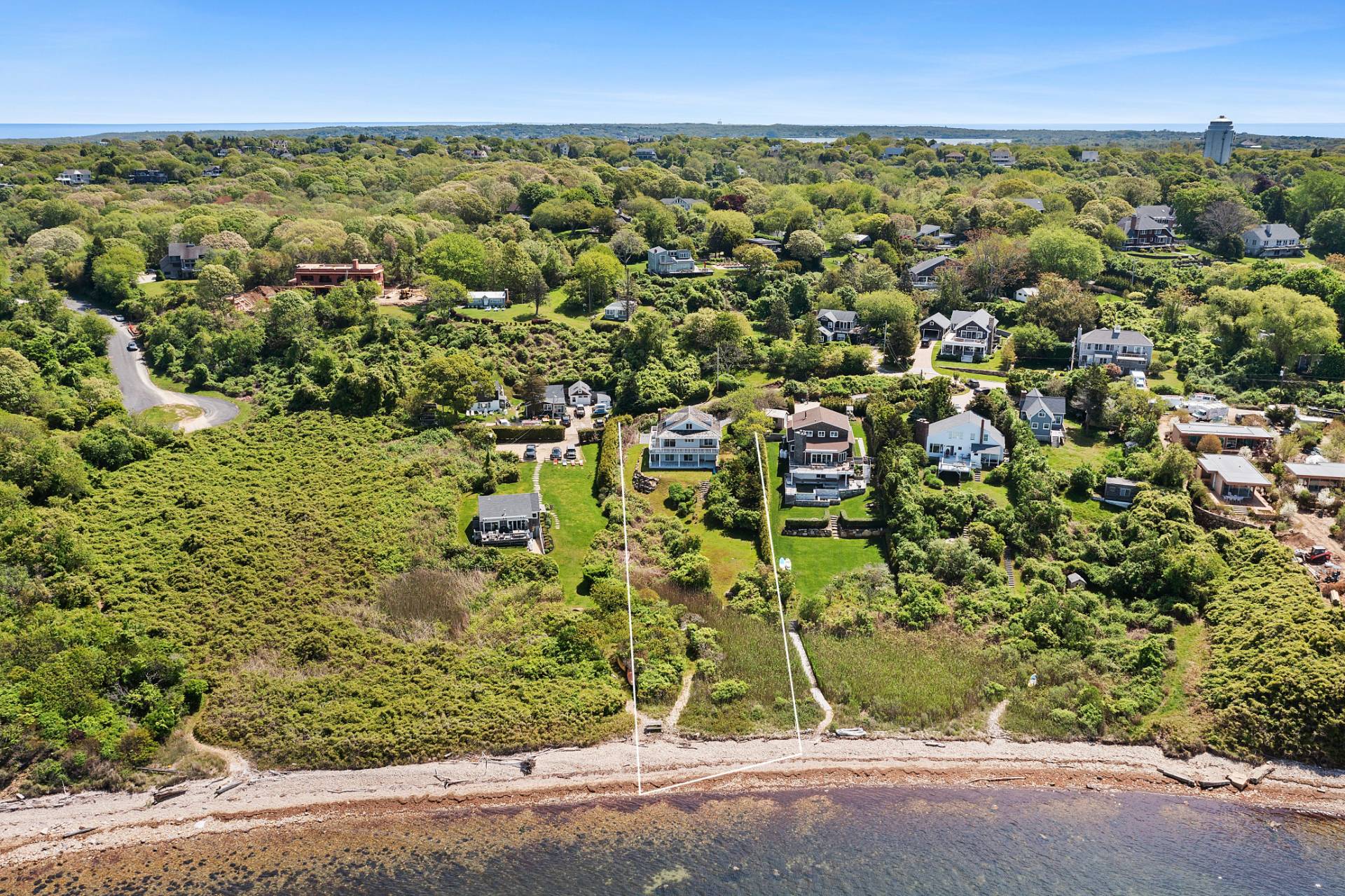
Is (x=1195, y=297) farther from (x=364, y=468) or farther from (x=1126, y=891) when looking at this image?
(x=364, y=468)

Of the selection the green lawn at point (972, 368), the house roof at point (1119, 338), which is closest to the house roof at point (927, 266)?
the green lawn at point (972, 368)

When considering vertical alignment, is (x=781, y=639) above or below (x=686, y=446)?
below

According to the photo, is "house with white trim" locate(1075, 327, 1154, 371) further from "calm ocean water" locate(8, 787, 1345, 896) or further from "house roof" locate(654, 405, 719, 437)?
"calm ocean water" locate(8, 787, 1345, 896)

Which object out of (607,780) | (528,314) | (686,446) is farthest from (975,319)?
(607,780)

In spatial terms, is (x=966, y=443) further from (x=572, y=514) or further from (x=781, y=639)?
(x=572, y=514)

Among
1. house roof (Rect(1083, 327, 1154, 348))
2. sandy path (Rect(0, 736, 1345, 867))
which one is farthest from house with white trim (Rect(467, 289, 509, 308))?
sandy path (Rect(0, 736, 1345, 867))

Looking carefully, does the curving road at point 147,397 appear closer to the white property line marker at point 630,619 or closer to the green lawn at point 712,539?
the white property line marker at point 630,619

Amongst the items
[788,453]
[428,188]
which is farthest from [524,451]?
[428,188]
